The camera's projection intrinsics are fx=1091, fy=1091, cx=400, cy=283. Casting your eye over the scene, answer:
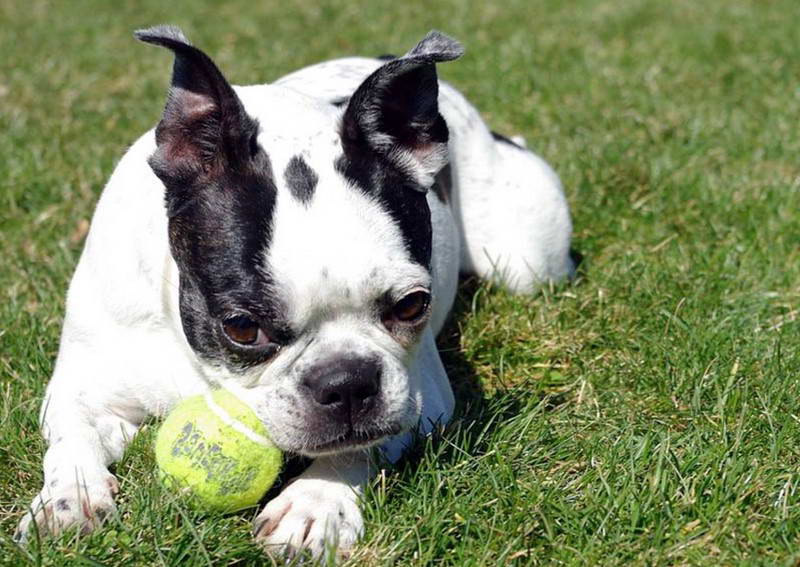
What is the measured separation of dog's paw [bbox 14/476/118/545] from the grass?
0.09m

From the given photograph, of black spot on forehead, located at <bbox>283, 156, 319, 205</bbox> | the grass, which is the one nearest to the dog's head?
black spot on forehead, located at <bbox>283, 156, 319, 205</bbox>

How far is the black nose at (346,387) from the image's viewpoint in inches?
150

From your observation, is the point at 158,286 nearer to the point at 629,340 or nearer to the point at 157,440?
the point at 157,440

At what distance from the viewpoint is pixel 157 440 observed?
4.10 meters

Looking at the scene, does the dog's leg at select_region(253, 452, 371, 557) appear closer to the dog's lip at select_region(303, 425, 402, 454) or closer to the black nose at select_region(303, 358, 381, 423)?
the dog's lip at select_region(303, 425, 402, 454)

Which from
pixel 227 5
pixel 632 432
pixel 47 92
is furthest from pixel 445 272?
pixel 227 5

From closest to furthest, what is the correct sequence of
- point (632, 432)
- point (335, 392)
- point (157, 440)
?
point (335, 392) → point (157, 440) → point (632, 432)

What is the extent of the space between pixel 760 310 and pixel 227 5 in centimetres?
901

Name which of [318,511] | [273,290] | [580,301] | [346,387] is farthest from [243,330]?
[580,301]

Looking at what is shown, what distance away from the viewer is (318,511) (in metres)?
3.89

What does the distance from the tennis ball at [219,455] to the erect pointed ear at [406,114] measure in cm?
107

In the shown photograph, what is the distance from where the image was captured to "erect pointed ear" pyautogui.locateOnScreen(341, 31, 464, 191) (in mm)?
4055

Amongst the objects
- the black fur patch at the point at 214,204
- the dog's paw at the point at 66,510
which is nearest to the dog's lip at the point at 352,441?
the black fur patch at the point at 214,204

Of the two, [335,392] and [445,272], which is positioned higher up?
[335,392]
